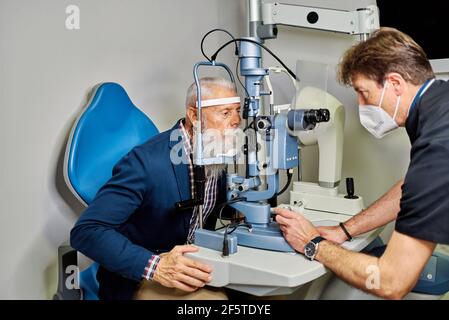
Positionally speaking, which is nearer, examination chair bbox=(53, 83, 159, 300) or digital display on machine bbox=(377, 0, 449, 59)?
examination chair bbox=(53, 83, 159, 300)

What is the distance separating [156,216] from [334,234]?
562 millimetres

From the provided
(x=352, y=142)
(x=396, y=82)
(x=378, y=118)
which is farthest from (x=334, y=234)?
(x=352, y=142)

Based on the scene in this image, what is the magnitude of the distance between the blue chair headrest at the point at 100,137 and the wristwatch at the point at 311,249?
78cm

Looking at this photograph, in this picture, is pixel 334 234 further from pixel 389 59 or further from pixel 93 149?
pixel 93 149

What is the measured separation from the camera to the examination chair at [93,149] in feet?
5.22

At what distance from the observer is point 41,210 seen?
1684 millimetres

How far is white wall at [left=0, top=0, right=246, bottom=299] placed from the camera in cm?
157

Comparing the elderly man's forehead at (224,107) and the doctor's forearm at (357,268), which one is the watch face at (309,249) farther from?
the elderly man's forehead at (224,107)

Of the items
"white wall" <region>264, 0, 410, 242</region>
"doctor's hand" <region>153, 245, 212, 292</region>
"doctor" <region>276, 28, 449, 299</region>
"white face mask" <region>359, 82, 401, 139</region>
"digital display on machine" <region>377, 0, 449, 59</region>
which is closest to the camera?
"doctor" <region>276, 28, 449, 299</region>

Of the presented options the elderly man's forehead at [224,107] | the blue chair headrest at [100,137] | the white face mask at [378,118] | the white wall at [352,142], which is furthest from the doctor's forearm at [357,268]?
the white wall at [352,142]

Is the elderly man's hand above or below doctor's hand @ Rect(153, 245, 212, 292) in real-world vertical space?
above

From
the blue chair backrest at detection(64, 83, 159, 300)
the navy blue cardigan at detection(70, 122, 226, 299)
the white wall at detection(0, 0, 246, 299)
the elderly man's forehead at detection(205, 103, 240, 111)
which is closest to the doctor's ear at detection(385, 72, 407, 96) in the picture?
the elderly man's forehead at detection(205, 103, 240, 111)

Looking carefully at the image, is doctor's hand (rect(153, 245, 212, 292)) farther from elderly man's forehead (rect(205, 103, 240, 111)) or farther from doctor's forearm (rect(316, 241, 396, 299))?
elderly man's forehead (rect(205, 103, 240, 111))
